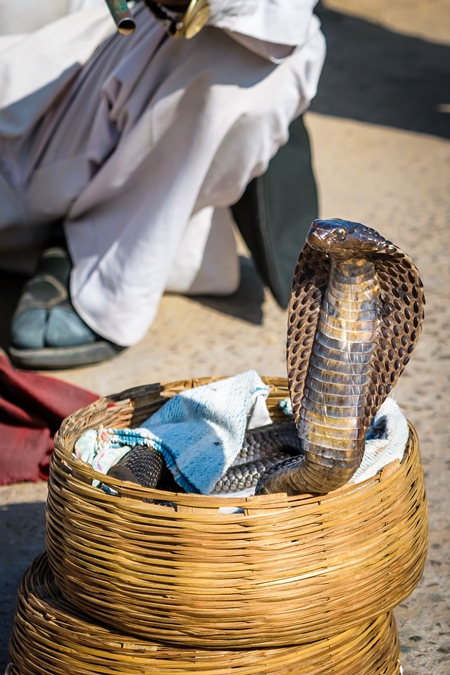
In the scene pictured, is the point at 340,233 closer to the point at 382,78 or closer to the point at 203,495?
the point at 203,495

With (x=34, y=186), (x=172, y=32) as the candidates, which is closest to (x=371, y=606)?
(x=172, y=32)

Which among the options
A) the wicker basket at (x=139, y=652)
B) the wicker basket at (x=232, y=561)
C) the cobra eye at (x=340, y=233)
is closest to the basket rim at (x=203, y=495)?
the wicker basket at (x=232, y=561)

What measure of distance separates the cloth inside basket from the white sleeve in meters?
1.05

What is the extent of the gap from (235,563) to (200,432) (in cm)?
53

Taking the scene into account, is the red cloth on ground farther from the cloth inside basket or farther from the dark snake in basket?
the dark snake in basket

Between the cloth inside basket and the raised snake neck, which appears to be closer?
the raised snake neck

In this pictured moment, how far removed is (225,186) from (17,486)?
43.4 inches

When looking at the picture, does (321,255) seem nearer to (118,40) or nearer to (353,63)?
(118,40)

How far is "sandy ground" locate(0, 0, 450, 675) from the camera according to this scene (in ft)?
5.88

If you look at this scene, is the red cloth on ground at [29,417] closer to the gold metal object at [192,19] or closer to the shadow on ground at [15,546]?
the shadow on ground at [15,546]

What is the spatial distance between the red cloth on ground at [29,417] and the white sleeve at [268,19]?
102 cm

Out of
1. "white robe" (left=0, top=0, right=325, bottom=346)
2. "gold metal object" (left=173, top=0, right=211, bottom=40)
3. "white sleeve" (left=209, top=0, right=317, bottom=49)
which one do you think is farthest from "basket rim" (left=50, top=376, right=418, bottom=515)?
"white sleeve" (left=209, top=0, right=317, bottom=49)

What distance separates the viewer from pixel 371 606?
1.25 meters

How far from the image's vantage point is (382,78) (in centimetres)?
627
